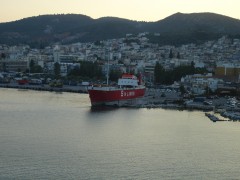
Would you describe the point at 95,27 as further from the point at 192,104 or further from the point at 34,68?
the point at 192,104

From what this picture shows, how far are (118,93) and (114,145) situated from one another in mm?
5375

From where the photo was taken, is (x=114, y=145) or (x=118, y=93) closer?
(x=114, y=145)

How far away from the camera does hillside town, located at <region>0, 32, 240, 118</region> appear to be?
53.7 ft

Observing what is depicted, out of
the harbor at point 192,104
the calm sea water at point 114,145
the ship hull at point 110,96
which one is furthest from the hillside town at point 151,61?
the calm sea water at point 114,145

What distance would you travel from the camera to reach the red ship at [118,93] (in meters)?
12.4

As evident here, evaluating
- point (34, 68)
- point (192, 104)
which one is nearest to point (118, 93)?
point (192, 104)

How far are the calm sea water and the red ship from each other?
1075 mm

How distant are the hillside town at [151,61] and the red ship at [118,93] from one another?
56.6 inches

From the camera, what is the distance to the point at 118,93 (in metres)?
12.8

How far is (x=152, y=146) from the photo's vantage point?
7.51 m

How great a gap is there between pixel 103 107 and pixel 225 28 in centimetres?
3512

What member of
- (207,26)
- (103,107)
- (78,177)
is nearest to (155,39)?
(207,26)

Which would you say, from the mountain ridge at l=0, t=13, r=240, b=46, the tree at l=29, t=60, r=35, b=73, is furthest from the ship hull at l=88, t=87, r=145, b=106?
the mountain ridge at l=0, t=13, r=240, b=46

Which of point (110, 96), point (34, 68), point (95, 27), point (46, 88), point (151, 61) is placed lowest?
point (46, 88)
